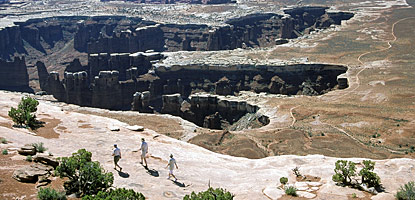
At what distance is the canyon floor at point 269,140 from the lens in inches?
790

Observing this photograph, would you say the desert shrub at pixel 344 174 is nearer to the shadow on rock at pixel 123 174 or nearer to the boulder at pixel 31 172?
the shadow on rock at pixel 123 174

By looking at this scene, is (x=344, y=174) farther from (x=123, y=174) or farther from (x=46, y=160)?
(x=46, y=160)

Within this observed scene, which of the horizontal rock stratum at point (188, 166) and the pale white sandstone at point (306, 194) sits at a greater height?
the pale white sandstone at point (306, 194)

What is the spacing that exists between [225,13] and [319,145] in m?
111

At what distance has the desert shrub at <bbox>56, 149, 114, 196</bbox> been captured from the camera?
16197 millimetres

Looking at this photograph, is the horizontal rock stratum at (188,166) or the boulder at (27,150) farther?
the boulder at (27,150)

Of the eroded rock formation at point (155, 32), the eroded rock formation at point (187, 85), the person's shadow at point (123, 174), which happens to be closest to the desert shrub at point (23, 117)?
the person's shadow at point (123, 174)

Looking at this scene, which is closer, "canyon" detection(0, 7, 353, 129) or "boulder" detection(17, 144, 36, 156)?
"boulder" detection(17, 144, 36, 156)

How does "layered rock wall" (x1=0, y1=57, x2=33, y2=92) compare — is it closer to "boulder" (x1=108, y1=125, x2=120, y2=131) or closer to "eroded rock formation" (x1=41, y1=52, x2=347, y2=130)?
"eroded rock formation" (x1=41, y1=52, x2=347, y2=130)

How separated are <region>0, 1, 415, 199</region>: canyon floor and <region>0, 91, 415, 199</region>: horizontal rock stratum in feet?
0.17

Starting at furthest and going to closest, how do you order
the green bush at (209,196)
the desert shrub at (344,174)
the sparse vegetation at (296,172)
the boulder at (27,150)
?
the sparse vegetation at (296,172)
the boulder at (27,150)
the desert shrub at (344,174)
the green bush at (209,196)

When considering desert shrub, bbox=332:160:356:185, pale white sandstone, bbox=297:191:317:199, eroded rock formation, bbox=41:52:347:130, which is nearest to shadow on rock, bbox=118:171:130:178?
pale white sandstone, bbox=297:191:317:199

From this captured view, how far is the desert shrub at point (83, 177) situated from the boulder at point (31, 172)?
103 cm

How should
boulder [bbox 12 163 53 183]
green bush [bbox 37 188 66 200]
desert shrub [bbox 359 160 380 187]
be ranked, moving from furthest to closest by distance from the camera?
desert shrub [bbox 359 160 380 187]
boulder [bbox 12 163 53 183]
green bush [bbox 37 188 66 200]
